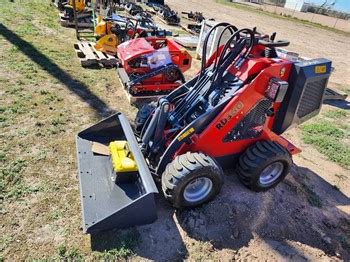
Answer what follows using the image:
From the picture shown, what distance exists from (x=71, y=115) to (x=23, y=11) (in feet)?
27.2

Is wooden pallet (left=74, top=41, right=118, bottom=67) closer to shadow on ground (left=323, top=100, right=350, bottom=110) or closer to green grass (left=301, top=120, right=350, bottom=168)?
green grass (left=301, top=120, right=350, bottom=168)

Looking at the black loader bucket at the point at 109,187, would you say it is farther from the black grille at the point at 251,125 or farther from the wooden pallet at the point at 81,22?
the wooden pallet at the point at 81,22

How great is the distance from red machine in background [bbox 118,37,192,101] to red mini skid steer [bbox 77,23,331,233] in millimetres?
2028

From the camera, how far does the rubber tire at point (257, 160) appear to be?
11.4ft

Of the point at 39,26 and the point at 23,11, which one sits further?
the point at 23,11

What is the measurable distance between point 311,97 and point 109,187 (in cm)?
266

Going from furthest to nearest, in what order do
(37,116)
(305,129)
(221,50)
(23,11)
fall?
(23,11) < (305,129) < (37,116) < (221,50)

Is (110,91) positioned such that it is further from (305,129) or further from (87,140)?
(305,129)

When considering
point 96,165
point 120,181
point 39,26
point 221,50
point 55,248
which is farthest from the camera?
point 39,26

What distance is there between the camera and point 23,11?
36.4ft

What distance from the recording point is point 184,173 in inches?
119

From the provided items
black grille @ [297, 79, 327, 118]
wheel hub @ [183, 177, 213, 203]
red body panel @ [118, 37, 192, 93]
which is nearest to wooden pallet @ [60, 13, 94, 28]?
red body panel @ [118, 37, 192, 93]

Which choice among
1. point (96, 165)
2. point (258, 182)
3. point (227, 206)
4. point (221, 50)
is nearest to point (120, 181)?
point (96, 165)

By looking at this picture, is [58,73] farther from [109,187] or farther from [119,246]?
[119,246]
